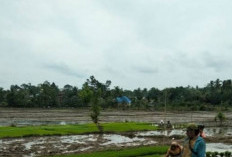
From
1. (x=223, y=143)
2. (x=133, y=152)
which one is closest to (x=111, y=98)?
(x=223, y=143)

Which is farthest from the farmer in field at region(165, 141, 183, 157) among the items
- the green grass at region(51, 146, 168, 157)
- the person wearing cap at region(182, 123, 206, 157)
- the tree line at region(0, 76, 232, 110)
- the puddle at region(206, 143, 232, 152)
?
the tree line at region(0, 76, 232, 110)

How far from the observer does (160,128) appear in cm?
3881

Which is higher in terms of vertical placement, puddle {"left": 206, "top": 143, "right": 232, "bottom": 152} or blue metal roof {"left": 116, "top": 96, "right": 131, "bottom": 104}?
blue metal roof {"left": 116, "top": 96, "right": 131, "bottom": 104}

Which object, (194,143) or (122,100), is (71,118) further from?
(194,143)

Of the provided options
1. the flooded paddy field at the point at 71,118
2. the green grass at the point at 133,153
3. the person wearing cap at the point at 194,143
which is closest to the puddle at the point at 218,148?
the green grass at the point at 133,153

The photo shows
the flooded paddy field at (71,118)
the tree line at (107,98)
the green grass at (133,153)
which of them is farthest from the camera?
the tree line at (107,98)

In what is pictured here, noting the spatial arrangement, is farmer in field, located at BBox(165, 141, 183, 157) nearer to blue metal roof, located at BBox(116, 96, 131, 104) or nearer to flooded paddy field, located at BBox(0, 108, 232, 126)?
flooded paddy field, located at BBox(0, 108, 232, 126)

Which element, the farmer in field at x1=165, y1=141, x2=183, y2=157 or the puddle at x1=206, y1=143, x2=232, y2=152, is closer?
the farmer in field at x1=165, y1=141, x2=183, y2=157

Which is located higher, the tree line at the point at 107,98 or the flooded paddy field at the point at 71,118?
the tree line at the point at 107,98

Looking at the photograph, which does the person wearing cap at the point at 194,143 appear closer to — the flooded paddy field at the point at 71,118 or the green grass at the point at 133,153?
the green grass at the point at 133,153

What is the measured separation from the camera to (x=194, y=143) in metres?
5.64

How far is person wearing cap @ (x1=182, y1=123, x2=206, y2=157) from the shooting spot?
5.57m

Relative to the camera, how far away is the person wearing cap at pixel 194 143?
18.3ft

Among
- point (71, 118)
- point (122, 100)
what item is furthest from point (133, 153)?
point (122, 100)
